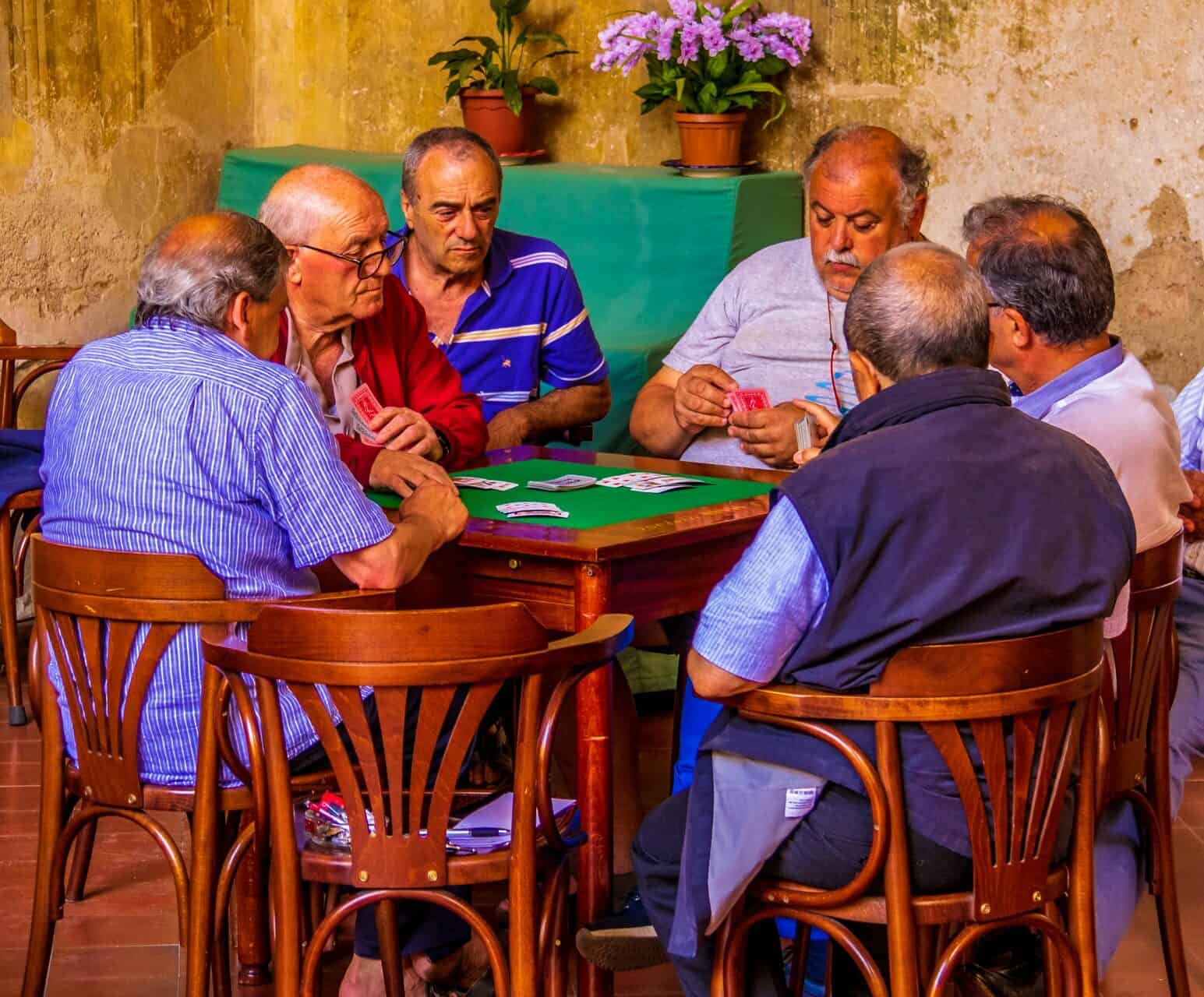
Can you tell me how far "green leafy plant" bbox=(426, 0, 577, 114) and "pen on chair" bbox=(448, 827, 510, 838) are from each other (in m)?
4.23

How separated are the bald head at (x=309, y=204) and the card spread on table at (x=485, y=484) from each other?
0.61 meters

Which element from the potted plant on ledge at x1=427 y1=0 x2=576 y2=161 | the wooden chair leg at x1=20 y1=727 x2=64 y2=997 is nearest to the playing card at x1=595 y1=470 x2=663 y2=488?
the wooden chair leg at x1=20 y1=727 x2=64 y2=997

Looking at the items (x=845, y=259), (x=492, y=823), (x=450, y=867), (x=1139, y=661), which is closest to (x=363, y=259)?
(x=845, y=259)

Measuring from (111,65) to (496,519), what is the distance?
3791 mm

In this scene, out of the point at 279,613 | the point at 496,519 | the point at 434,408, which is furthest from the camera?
the point at 434,408

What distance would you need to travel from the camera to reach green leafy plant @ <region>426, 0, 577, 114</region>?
6379 millimetres

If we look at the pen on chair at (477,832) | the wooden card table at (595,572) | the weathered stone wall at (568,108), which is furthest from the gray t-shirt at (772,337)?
the pen on chair at (477,832)

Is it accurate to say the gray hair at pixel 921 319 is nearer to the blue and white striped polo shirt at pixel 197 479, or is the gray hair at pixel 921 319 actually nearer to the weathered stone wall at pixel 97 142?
the blue and white striped polo shirt at pixel 197 479

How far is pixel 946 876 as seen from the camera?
235 centimetres

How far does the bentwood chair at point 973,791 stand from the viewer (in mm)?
2244

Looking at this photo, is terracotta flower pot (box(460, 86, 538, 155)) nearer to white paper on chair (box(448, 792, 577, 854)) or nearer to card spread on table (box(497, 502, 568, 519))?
card spread on table (box(497, 502, 568, 519))

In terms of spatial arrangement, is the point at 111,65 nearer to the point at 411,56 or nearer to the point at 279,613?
the point at 411,56

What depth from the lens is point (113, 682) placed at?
8.80 ft

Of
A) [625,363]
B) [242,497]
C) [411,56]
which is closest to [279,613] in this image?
[242,497]
